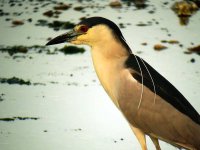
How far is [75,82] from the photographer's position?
2828 mm

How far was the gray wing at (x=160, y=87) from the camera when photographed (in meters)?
1.71

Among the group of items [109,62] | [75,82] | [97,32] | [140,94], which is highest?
[97,32]

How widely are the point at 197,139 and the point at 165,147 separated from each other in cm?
42

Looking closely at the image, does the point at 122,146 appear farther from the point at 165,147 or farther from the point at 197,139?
the point at 197,139

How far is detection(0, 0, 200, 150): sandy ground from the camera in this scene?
7.07 ft

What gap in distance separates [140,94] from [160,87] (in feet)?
0.32

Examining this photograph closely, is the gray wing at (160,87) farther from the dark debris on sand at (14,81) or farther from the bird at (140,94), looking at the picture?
the dark debris on sand at (14,81)

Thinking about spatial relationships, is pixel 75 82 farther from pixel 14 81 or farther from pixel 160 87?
pixel 160 87

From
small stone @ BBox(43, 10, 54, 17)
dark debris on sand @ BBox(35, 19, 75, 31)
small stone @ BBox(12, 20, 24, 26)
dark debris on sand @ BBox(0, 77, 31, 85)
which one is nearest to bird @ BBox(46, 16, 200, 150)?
dark debris on sand @ BBox(0, 77, 31, 85)

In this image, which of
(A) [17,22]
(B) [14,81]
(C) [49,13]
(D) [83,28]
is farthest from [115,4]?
(D) [83,28]

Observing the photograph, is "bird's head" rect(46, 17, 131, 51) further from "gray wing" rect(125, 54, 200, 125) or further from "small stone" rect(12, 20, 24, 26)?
"small stone" rect(12, 20, 24, 26)

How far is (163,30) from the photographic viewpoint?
363 centimetres

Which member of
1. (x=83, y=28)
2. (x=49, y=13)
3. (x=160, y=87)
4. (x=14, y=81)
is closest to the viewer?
(x=160, y=87)

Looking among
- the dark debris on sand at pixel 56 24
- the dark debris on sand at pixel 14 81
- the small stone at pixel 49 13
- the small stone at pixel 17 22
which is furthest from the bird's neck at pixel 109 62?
the small stone at pixel 49 13
